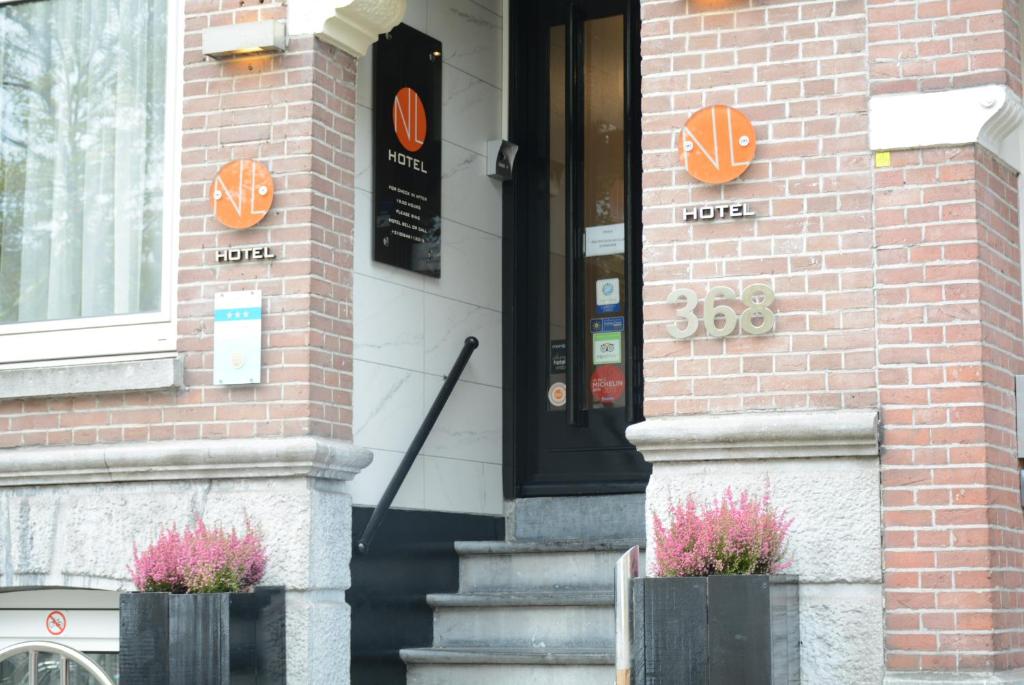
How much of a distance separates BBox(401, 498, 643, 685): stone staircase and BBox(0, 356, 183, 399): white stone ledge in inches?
65.9

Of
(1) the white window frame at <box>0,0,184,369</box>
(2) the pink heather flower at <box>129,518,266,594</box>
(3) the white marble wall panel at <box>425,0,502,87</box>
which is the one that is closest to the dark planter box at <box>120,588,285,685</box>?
(2) the pink heather flower at <box>129,518,266,594</box>

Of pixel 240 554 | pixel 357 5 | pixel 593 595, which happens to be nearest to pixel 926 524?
pixel 593 595

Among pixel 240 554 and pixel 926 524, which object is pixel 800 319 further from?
pixel 240 554

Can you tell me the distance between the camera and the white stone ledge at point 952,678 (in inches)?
201

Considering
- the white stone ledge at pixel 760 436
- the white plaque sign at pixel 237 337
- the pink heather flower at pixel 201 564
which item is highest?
the white plaque sign at pixel 237 337

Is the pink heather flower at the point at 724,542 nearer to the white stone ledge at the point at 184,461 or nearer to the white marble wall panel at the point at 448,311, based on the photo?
the white stone ledge at the point at 184,461

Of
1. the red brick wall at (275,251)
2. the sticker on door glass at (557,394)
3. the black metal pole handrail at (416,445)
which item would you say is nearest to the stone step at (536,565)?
the black metal pole handrail at (416,445)

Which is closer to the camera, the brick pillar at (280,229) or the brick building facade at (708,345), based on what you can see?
the brick building facade at (708,345)

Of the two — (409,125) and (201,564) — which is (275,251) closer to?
(409,125)

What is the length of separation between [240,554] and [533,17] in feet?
11.7

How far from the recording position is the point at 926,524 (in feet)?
17.3

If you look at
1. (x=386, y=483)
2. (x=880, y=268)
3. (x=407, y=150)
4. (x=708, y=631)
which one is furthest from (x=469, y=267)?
(x=708, y=631)

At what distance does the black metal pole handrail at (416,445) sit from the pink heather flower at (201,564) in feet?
2.11

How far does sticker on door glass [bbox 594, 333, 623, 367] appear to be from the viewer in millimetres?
7734
